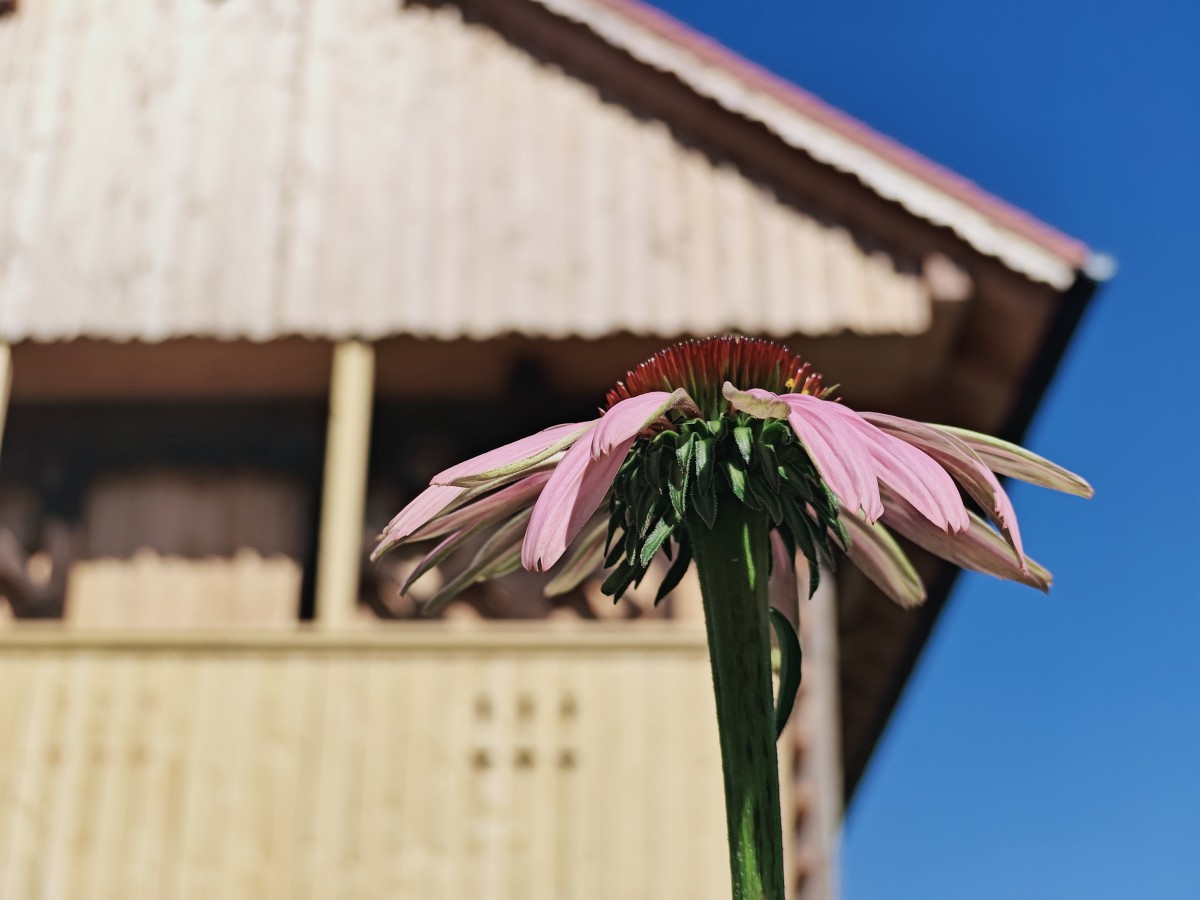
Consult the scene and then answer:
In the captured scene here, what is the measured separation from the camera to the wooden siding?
6082 mm

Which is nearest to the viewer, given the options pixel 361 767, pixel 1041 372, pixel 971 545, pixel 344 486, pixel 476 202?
pixel 971 545

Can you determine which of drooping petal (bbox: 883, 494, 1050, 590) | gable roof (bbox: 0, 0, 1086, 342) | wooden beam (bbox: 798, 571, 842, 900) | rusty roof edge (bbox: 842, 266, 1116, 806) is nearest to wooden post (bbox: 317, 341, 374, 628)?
gable roof (bbox: 0, 0, 1086, 342)

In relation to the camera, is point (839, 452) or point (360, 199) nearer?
point (839, 452)

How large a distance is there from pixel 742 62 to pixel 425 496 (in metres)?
6.33

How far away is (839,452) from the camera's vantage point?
1.30m

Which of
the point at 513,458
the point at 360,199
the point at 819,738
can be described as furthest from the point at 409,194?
the point at 513,458

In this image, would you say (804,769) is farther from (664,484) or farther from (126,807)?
(664,484)

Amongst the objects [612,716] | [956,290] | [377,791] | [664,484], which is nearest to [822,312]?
[956,290]

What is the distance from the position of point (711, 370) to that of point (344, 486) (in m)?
5.38

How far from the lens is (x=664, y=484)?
4.63 ft

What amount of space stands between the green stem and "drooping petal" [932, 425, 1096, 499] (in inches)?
8.3

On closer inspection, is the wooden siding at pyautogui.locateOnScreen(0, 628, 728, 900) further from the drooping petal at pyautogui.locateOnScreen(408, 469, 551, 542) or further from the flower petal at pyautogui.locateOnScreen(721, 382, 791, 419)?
the flower petal at pyautogui.locateOnScreen(721, 382, 791, 419)

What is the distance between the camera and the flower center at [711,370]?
5.17ft

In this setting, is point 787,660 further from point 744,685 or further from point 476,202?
point 476,202
